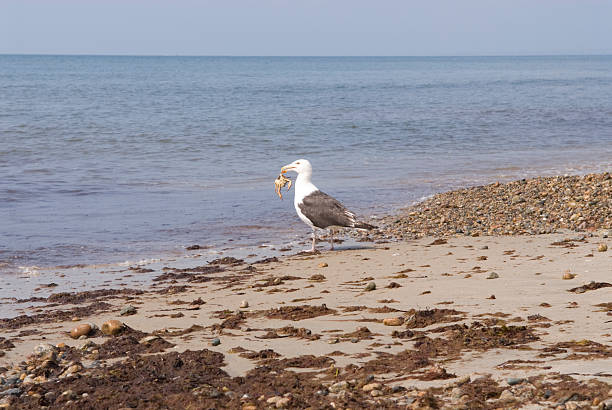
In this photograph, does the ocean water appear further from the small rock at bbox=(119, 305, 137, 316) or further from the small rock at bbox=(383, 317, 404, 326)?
the small rock at bbox=(383, 317, 404, 326)

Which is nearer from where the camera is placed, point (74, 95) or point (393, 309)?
point (393, 309)

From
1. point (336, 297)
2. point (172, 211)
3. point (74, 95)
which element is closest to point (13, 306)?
point (336, 297)

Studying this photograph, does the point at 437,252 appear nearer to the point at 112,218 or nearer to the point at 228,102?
the point at 112,218

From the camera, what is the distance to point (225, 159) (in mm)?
22734

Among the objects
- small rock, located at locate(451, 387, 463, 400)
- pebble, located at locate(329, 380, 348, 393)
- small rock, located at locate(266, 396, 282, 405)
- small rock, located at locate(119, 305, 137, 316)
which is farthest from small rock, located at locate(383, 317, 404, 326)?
small rock, located at locate(119, 305, 137, 316)

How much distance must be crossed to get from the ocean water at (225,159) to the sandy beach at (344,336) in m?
3.25

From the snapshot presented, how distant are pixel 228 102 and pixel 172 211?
32495 mm

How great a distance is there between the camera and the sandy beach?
4547mm

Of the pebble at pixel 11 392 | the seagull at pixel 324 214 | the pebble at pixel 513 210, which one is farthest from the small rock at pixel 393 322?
the pebble at pixel 513 210

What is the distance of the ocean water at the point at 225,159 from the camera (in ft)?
42.0

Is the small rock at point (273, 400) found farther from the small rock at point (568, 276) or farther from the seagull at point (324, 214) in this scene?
the seagull at point (324, 214)

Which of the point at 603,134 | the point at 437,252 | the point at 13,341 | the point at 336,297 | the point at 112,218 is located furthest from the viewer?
the point at 603,134

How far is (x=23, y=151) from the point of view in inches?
949

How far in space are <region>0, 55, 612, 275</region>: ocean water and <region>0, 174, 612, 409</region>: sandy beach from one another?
128 inches
